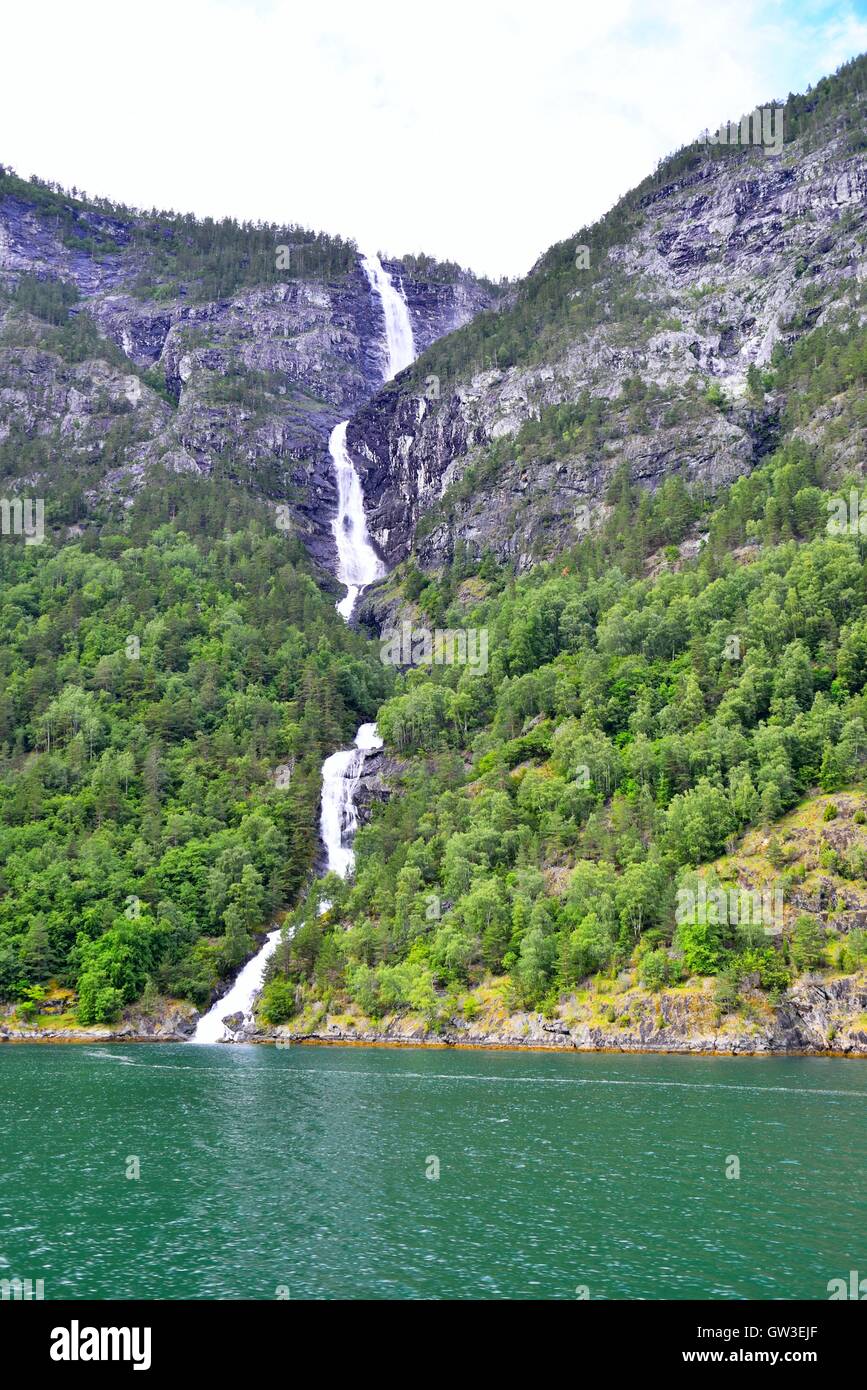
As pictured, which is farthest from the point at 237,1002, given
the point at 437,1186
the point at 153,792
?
the point at 437,1186

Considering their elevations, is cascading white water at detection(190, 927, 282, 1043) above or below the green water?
below

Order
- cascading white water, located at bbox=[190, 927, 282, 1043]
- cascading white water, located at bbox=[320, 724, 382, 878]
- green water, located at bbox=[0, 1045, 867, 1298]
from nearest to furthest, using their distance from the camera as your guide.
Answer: green water, located at bbox=[0, 1045, 867, 1298]
cascading white water, located at bbox=[190, 927, 282, 1043]
cascading white water, located at bbox=[320, 724, 382, 878]

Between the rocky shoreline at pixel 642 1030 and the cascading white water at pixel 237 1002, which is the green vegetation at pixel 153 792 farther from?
the rocky shoreline at pixel 642 1030

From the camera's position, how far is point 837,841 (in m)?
100

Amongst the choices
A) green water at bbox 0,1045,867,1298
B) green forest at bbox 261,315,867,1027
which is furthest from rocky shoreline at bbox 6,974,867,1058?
green water at bbox 0,1045,867,1298


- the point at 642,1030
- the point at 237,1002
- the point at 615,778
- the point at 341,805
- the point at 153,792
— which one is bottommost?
the point at 237,1002

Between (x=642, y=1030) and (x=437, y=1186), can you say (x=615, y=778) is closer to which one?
(x=642, y=1030)

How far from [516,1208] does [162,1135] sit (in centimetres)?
2386

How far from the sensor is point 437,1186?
43219 millimetres

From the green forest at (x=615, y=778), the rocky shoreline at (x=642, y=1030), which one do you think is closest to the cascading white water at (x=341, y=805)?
the green forest at (x=615, y=778)

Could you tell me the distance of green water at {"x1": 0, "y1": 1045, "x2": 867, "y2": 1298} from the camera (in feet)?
104

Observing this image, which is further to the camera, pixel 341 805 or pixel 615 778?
pixel 341 805

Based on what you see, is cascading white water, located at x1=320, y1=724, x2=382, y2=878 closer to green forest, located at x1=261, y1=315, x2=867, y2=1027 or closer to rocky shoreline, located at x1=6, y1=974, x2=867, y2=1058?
green forest, located at x1=261, y1=315, x2=867, y2=1027
